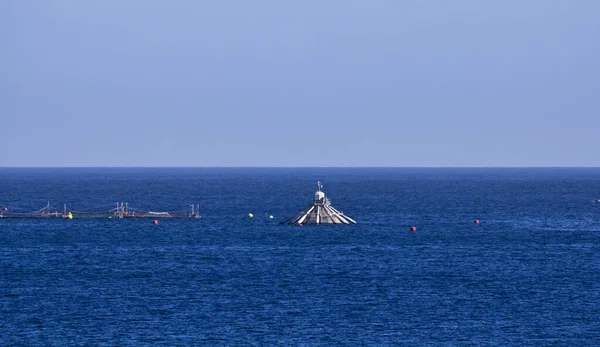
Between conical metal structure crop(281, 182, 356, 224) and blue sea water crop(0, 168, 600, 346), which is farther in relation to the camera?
conical metal structure crop(281, 182, 356, 224)

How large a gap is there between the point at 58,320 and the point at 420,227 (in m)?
72.1

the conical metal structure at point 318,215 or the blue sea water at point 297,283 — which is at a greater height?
the conical metal structure at point 318,215

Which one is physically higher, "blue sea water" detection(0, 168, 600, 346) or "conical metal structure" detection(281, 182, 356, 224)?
"conical metal structure" detection(281, 182, 356, 224)

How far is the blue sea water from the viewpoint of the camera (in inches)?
2459

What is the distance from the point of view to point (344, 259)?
95375mm

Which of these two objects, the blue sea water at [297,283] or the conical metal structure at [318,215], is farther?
the conical metal structure at [318,215]

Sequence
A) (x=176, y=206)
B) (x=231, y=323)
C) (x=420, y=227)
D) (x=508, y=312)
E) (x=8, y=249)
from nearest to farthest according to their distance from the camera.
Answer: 1. (x=231, y=323)
2. (x=508, y=312)
3. (x=8, y=249)
4. (x=420, y=227)
5. (x=176, y=206)

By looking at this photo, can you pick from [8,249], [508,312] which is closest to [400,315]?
[508,312]

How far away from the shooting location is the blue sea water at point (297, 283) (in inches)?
2459

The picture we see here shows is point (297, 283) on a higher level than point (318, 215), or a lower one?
lower

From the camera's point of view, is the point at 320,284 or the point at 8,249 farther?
the point at 8,249

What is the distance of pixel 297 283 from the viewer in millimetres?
80375

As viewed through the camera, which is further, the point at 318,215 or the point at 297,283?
the point at 318,215

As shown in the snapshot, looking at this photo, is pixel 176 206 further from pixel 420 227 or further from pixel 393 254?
pixel 393 254
